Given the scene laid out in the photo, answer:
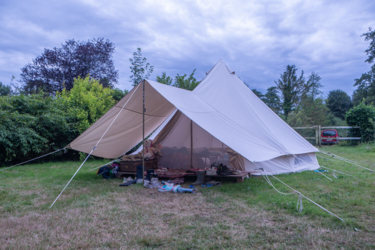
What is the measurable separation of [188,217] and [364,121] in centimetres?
1114

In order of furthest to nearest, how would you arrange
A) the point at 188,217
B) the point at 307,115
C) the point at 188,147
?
1. the point at 307,115
2. the point at 188,147
3. the point at 188,217

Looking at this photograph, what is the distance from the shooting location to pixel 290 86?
20.8 meters

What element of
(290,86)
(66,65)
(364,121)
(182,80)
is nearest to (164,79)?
(182,80)

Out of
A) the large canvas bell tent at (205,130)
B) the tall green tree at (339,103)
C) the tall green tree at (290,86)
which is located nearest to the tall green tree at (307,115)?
the tall green tree at (290,86)

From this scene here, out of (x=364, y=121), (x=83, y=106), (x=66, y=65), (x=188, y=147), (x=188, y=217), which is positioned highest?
(x=66, y=65)

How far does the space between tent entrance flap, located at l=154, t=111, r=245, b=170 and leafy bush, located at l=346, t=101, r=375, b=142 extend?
27.4 ft

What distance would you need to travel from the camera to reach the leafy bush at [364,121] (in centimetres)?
1112

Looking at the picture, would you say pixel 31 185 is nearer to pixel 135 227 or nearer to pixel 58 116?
pixel 135 227

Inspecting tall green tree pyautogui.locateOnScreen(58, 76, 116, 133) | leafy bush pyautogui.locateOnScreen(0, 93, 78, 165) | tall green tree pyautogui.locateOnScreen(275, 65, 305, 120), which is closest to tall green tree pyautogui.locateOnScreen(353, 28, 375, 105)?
tall green tree pyautogui.locateOnScreen(275, 65, 305, 120)

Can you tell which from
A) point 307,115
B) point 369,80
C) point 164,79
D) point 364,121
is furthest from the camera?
point 369,80

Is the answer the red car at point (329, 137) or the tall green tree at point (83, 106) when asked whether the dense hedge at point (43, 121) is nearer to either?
the tall green tree at point (83, 106)

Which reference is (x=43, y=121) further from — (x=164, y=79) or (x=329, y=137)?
(x=329, y=137)

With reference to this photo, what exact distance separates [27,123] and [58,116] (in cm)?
82

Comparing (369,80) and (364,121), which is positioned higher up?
(369,80)
